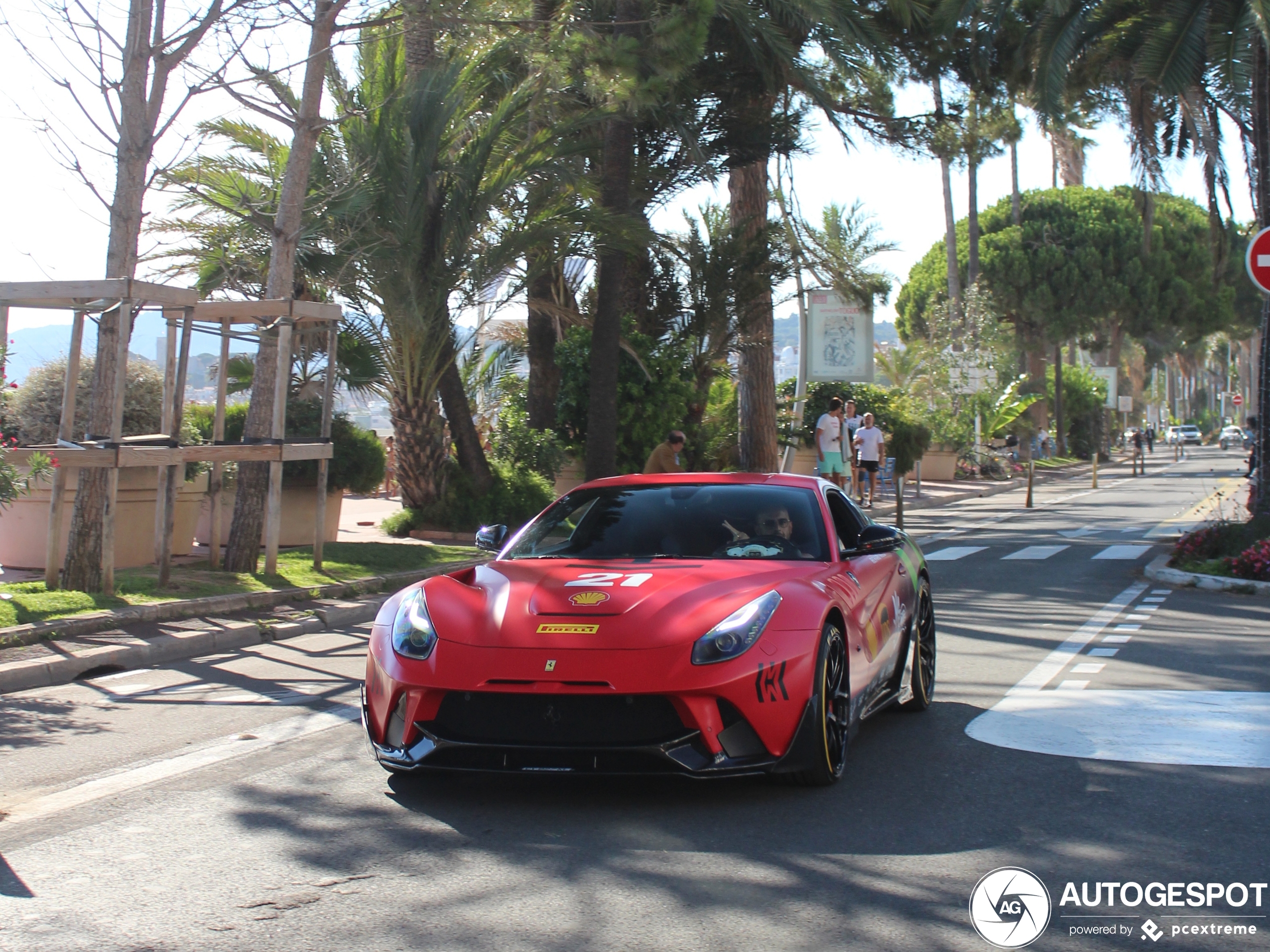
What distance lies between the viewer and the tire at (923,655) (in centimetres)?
733

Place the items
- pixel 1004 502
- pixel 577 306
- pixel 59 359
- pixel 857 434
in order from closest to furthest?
pixel 59 359, pixel 577 306, pixel 857 434, pixel 1004 502

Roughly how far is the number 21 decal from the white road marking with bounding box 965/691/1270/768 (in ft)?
6.84

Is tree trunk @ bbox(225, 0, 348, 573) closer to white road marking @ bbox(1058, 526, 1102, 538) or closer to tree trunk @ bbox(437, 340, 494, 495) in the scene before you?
tree trunk @ bbox(437, 340, 494, 495)

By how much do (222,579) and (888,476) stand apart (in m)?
24.3

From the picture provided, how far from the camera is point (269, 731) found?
22.9 feet

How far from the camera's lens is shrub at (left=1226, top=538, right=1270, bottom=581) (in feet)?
43.3

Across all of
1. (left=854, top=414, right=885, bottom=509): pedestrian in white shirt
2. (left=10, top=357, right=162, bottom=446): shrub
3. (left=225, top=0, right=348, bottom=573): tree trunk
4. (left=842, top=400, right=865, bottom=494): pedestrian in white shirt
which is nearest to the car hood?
(left=225, top=0, right=348, bottom=573): tree trunk

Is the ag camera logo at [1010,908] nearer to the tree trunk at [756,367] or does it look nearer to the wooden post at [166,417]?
the wooden post at [166,417]

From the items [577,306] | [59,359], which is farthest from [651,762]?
[577,306]

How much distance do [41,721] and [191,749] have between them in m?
1.31

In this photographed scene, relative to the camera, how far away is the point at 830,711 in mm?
5543

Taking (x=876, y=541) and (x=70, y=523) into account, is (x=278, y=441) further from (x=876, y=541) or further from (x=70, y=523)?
(x=876, y=541)

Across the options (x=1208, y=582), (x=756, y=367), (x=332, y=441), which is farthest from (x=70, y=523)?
(x=756, y=367)

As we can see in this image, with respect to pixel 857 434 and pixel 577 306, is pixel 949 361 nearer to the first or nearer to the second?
pixel 857 434
